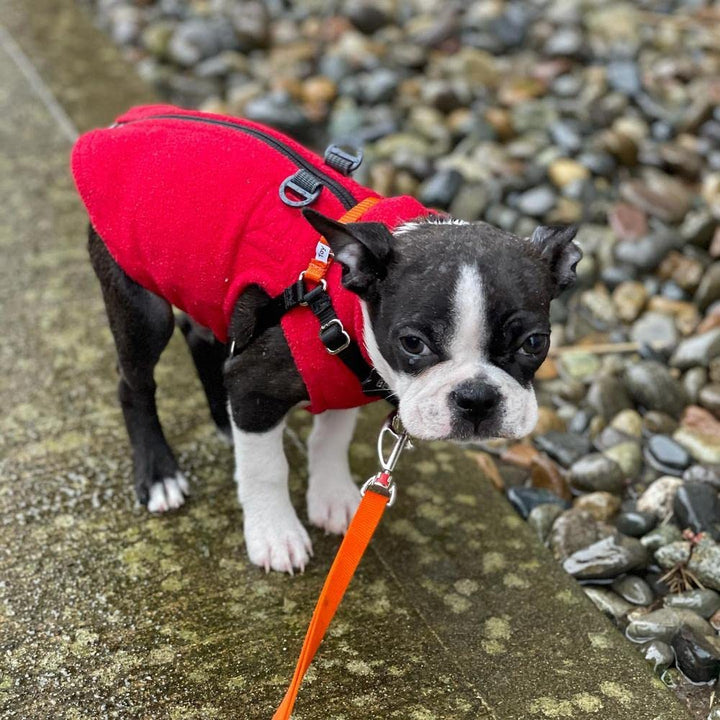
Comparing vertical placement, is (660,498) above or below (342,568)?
below

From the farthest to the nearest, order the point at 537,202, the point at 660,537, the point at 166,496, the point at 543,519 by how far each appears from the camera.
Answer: the point at 537,202, the point at 543,519, the point at 660,537, the point at 166,496

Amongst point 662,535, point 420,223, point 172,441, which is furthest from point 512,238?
point 172,441

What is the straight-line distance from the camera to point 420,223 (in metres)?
3.28

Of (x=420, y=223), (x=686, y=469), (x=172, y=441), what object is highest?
(x=420, y=223)

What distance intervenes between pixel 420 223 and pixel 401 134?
3883 millimetres

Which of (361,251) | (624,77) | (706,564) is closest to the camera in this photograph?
(361,251)

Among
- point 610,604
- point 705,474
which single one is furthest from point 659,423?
point 610,604

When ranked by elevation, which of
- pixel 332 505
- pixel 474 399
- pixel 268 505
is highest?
pixel 474 399

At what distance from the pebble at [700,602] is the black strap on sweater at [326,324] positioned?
4.58ft

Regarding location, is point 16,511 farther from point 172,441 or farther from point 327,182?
point 327,182

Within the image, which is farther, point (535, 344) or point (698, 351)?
point (698, 351)

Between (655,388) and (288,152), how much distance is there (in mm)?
2387

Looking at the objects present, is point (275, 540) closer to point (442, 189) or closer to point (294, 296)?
point (294, 296)

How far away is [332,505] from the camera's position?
3.90 meters
